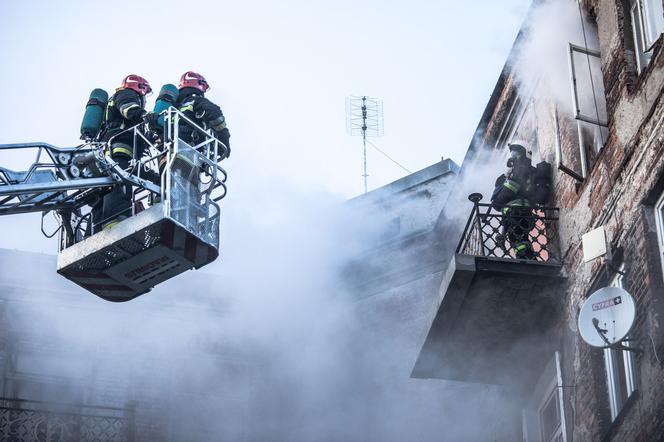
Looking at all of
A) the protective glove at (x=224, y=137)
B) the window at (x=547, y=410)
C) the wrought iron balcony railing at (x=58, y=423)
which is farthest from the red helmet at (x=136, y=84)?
the wrought iron balcony railing at (x=58, y=423)

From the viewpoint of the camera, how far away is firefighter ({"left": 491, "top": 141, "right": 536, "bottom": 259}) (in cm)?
1502

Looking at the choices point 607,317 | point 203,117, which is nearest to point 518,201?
point 607,317

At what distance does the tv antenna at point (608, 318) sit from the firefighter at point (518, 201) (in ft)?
8.03

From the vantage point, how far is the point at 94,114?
51.5ft

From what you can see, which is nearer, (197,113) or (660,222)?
(660,222)

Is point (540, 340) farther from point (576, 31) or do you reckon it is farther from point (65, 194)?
point (65, 194)

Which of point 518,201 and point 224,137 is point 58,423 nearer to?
point 224,137

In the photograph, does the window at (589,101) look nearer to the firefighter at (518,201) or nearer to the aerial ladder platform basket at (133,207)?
the firefighter at (518,201)

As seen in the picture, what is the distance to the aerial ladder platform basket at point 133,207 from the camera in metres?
14.1

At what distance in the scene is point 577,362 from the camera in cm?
1395

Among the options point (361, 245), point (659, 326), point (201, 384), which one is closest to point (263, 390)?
point (201, 384)

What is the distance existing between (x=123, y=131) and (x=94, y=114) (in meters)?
0.60

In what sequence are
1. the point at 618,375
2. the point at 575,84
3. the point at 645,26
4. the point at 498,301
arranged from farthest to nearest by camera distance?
the point at 498,301 → the point at 575,84 → the point at 645,26 → the point at 618,375

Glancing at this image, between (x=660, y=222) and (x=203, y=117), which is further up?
(x=203, y=117)
